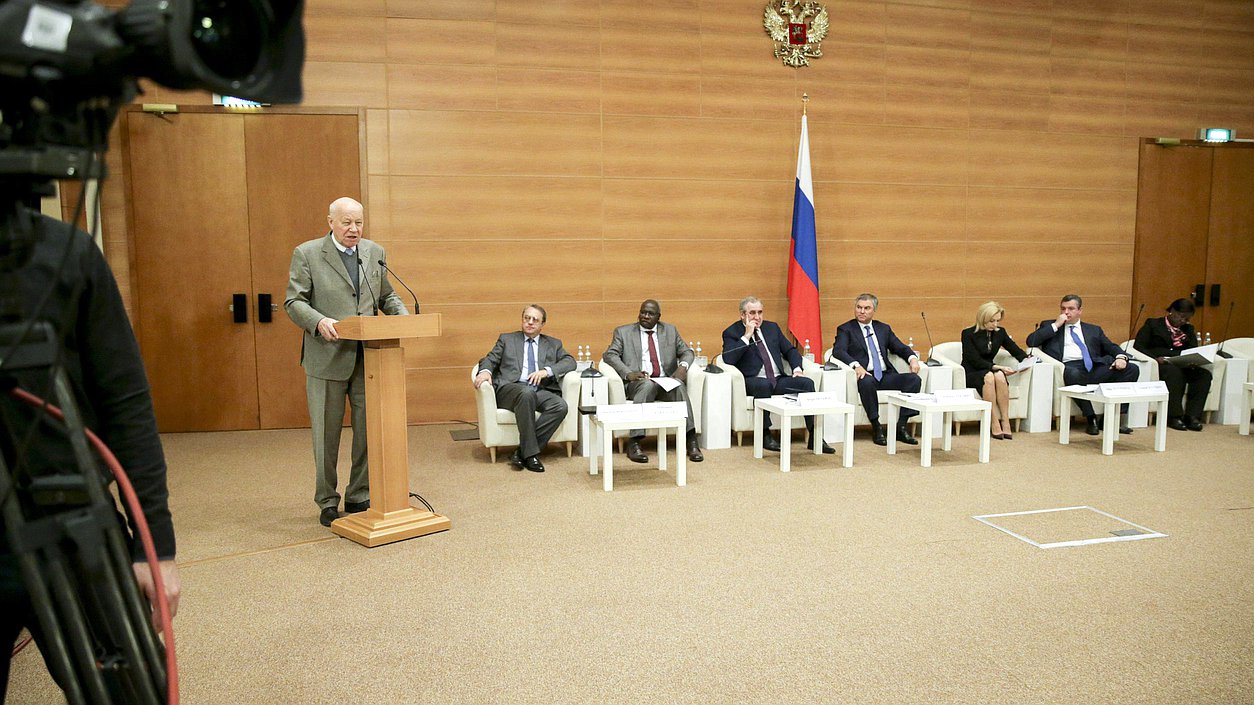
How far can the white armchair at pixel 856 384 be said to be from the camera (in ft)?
22.3

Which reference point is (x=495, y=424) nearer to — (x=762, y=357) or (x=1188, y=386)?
(x=762, y=357)

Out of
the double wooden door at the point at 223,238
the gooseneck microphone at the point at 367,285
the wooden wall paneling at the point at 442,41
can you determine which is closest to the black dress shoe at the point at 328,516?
the gooseneck microphone at the point at 367,285

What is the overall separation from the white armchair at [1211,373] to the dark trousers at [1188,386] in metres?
0.07

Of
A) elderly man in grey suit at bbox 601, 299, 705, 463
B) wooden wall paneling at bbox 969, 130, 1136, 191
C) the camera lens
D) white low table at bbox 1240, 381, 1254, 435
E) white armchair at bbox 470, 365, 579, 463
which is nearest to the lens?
the camera lens

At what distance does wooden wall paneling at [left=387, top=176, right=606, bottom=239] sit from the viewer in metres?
7.27

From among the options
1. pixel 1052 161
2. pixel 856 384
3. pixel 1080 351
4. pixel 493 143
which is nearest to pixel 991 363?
pixel 1080 351

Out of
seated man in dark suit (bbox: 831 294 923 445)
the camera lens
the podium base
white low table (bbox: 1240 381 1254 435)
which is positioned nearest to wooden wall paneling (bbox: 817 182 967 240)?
seated man in dark suit (bbox: 831 294 923 445)

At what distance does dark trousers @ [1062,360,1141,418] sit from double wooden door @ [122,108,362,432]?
609cm

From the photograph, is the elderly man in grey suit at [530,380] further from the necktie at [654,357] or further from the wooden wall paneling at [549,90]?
the wooden wall paneling at [549,90]

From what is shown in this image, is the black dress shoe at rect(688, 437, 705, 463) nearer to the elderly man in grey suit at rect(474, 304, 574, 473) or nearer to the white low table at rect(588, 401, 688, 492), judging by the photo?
the white low table at rect(588, 401, 688, 492)

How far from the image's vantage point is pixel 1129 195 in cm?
875

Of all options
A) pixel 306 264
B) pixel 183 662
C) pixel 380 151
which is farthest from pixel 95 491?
pixel 380 151

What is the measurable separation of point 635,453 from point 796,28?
14.0ft

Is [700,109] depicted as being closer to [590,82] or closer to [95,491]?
[590,82]
